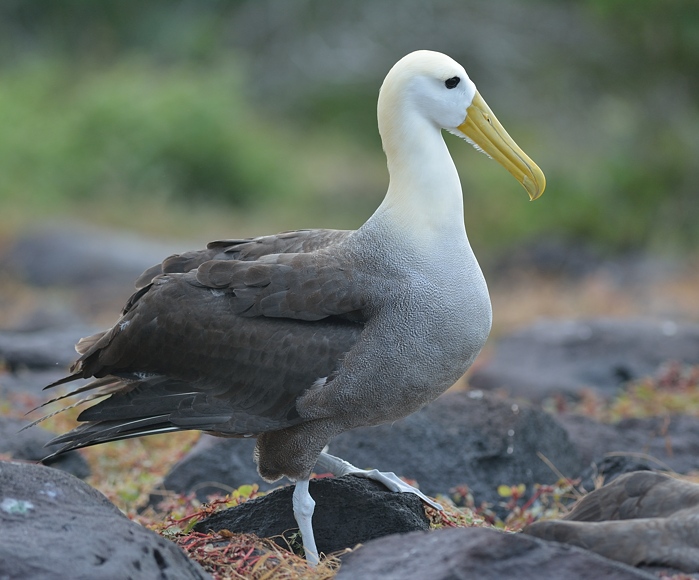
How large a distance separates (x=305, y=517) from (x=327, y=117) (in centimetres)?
2231

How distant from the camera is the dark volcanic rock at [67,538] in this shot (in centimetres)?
314

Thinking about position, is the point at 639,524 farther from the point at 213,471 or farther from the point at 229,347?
the point at 213,471

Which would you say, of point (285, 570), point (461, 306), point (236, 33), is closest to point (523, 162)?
point (461, 306)

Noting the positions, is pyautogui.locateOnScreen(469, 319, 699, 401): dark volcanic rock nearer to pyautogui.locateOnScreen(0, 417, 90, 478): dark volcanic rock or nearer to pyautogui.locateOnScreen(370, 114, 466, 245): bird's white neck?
pyautogui.locateOnScreen(0, 417, 90, 478): dark volcanic rock

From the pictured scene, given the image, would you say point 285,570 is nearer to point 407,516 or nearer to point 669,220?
point 407,516

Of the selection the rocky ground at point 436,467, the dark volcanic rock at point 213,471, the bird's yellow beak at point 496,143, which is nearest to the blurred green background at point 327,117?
the rocky ground at point 436,467

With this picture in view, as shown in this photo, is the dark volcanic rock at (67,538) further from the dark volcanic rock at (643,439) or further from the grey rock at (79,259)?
the grey rock at (79,259)

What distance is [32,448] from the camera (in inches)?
234

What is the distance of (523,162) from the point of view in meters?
4.72

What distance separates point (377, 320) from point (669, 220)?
1190cm

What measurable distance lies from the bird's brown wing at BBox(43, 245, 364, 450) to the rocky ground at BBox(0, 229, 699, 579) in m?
0.41

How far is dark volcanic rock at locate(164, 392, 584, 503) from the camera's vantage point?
5.54 metres

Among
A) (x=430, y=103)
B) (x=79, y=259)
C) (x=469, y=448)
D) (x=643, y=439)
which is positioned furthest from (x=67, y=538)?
(x=79, y=259)

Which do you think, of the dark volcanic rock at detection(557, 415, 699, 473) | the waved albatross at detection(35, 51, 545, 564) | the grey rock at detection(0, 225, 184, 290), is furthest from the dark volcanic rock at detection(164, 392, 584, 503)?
the grey rock at detection(0, 225, 184, 290)
